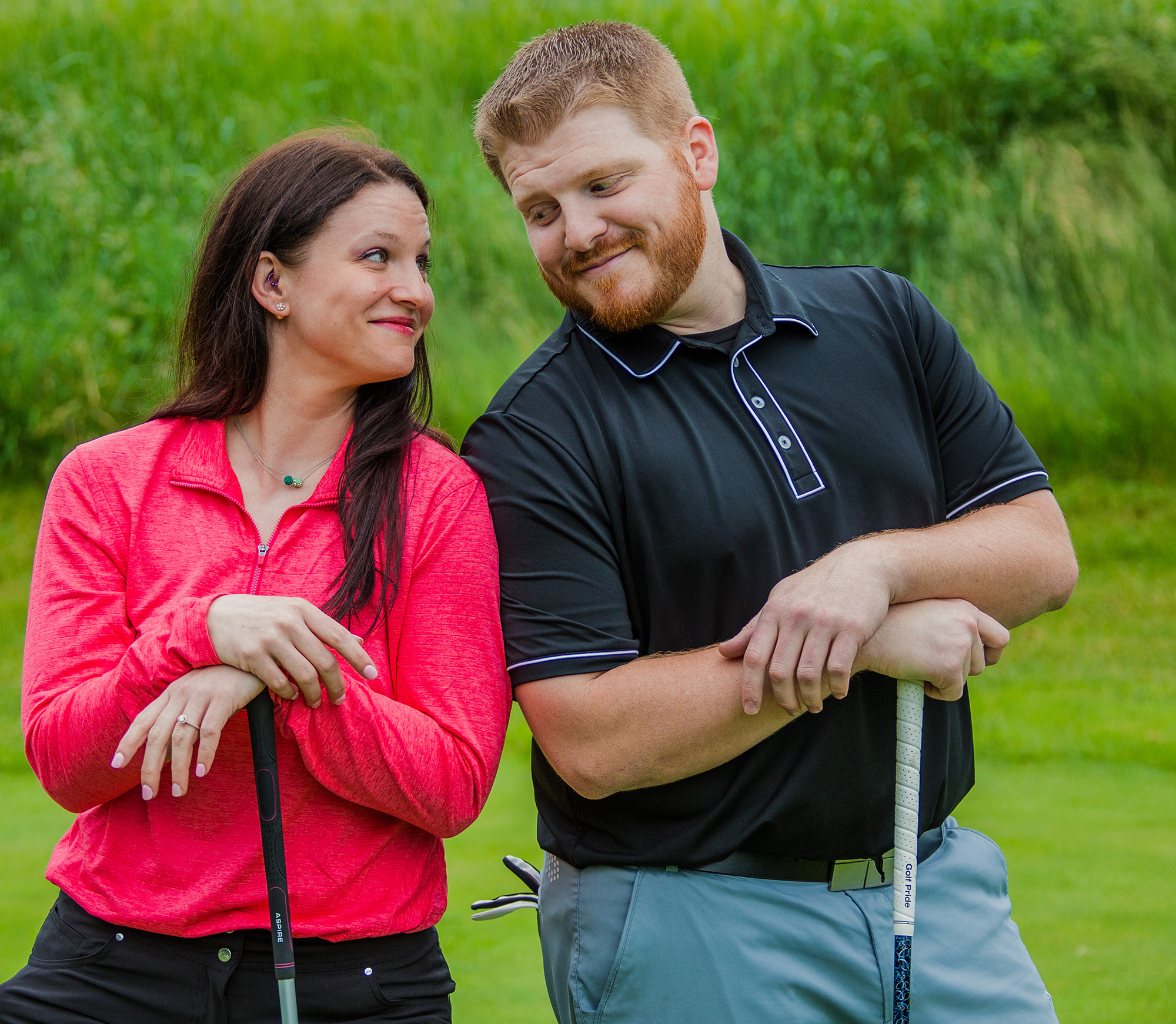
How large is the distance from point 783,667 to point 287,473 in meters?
0.72

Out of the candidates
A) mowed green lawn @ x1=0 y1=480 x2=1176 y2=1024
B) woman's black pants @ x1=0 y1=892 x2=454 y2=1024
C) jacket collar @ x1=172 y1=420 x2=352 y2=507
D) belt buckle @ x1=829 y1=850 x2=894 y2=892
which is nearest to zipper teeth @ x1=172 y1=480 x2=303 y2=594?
jacket collar @ x1=172 y1=420 x2=352 y2=507

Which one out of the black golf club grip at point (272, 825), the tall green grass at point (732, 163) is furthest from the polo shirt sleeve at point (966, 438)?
the tall green grass at point (732, 163)

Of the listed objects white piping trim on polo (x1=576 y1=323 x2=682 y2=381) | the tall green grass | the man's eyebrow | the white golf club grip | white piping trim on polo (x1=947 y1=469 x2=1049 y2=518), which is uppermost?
the tall green grass

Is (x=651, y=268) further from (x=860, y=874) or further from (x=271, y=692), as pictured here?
(x=860, y=874)

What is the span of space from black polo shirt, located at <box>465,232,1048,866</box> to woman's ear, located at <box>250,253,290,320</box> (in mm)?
324

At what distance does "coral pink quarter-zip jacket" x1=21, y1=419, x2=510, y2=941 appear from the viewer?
5.33 feet

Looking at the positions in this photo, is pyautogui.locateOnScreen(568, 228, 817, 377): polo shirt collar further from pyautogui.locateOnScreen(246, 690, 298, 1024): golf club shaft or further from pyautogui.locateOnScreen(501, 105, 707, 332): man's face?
pyautogui.locateOnScreen(246, 690, 298, 1024): golf club shaft

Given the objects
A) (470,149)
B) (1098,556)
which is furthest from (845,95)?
(1098,556)

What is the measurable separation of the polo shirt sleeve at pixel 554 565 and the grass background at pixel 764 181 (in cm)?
413

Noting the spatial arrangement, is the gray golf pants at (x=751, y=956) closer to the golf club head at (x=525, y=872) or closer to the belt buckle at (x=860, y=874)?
the belt buckle at (x=860, y=874)

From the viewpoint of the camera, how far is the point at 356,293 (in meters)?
1.85

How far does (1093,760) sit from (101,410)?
5440 millimetres

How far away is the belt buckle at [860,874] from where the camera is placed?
181cm

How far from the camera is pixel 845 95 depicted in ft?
26.9
